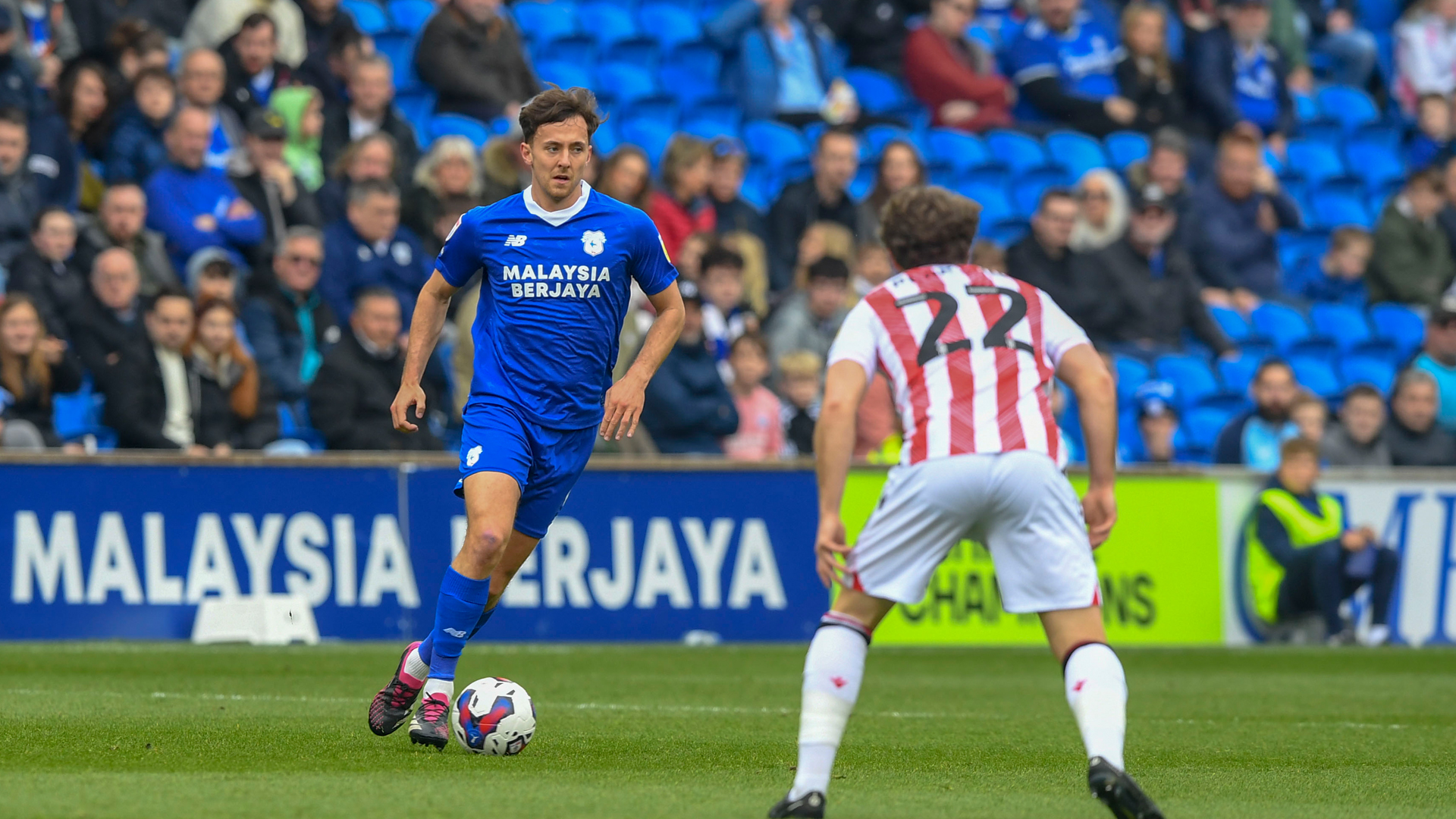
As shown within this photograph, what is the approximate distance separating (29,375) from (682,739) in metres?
6.05

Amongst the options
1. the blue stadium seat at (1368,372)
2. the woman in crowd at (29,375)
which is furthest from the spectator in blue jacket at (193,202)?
the blue stadium seat at (1368,372)

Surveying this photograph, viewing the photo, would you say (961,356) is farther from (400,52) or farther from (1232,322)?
(1232,322)

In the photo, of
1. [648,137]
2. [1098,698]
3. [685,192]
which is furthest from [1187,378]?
[1098,698]

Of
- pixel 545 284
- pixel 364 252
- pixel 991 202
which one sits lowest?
Result: pixel 545 284

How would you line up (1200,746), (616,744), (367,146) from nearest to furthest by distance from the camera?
(616,744) < (1200,746) < (367,146)

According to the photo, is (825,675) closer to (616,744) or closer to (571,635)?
(616,744)

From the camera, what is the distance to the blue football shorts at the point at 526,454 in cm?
685

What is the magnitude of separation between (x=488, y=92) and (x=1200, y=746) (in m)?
9.57

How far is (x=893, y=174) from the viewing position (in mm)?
15742

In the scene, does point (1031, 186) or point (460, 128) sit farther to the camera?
point (1031, 186)

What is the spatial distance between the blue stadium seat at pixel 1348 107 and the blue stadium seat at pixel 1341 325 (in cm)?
310

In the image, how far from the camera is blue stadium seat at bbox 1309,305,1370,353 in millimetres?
17922

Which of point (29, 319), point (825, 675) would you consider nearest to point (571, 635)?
point (29, 319)

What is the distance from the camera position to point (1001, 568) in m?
5.38
